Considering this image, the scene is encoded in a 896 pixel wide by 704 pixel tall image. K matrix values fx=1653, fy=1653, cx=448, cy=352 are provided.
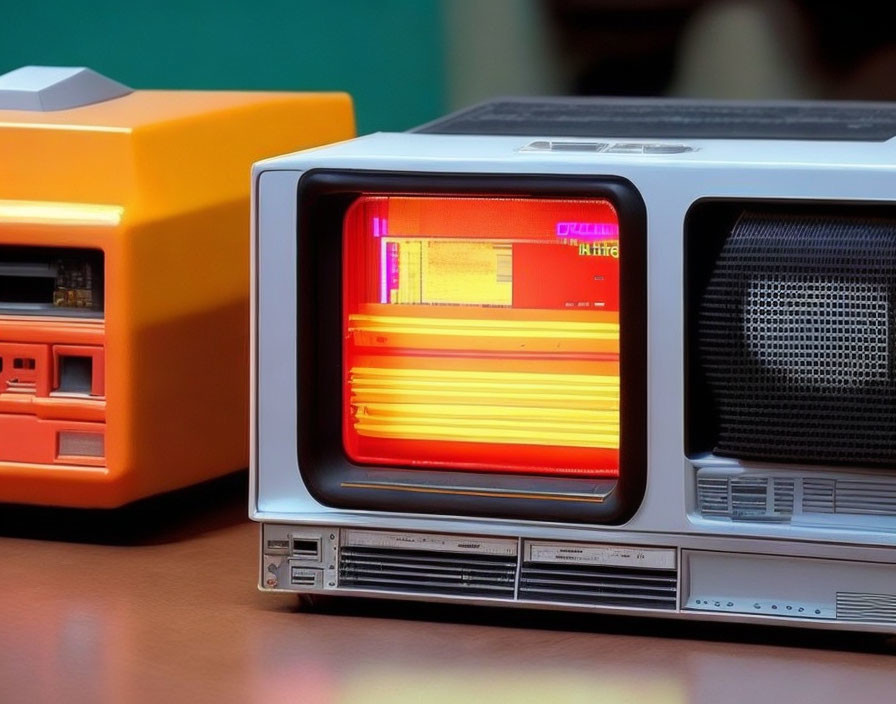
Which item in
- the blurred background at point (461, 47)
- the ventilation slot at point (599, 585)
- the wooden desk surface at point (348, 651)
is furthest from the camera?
the blurred background at point (461, 47)

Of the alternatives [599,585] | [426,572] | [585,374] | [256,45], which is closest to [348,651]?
[426,572]

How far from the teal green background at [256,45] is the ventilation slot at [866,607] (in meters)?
1.15

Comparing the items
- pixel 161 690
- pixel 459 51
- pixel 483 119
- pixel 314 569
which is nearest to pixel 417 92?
pixel 459 51

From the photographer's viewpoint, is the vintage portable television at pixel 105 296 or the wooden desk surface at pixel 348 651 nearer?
the wooden desk surface at pixel 348 651

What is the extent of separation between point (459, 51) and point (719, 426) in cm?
105

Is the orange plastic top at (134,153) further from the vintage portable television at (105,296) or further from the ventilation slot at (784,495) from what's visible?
the ventilation slot at (784,495)

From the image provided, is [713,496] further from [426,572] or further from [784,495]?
[426,572]

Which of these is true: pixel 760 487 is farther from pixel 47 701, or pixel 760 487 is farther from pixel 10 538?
pixel 10 538

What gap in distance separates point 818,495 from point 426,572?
0.39 m

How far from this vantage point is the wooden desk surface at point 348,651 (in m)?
1.45

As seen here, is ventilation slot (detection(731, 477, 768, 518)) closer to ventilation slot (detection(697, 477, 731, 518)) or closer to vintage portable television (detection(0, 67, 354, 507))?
ventilation slot (detection(697, 477, 731, 518))

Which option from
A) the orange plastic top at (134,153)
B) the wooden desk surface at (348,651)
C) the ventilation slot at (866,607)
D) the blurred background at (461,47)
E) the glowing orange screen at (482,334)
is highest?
the blurred background at (461,47)

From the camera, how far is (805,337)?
1.49 m

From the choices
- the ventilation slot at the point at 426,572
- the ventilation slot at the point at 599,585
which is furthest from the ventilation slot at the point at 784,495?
the ventilation slot at the point at 426,572
